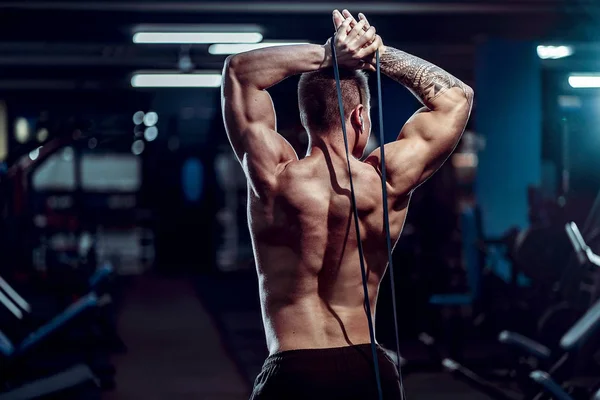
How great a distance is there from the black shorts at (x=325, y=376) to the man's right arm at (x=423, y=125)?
1.25 feet

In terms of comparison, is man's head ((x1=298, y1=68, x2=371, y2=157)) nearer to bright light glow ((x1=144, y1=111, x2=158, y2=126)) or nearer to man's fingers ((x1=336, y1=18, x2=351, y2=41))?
man's fingers ((x1=336, y1=18, x2=351, y2=41))

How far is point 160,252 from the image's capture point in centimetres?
1309

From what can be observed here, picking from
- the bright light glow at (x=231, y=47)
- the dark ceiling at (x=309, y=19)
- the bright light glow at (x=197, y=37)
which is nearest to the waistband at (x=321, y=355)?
the dark ceiling at (x=309, y=19)

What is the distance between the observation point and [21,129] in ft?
49.6

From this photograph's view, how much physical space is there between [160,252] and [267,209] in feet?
37.8

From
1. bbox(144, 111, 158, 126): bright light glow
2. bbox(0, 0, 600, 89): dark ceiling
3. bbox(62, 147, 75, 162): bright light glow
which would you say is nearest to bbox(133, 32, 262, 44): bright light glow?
bbox(0, 0, 600, 89): dark ceiling

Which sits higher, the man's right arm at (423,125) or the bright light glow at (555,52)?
the man's right arm at (423,125)

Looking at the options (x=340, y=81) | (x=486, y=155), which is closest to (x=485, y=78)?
(x=486, y=155)

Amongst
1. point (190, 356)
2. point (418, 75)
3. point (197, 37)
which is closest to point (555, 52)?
point (197, 37)

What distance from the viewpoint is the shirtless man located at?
1762 mm

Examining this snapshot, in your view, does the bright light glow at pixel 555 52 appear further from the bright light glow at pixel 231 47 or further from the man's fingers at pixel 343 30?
the man's fingers at pixel 343 30

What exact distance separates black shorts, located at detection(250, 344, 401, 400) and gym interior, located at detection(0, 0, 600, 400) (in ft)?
6.93

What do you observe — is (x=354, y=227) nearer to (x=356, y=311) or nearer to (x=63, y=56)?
(x=356, y=311)

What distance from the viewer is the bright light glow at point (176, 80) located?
40.3 feet
